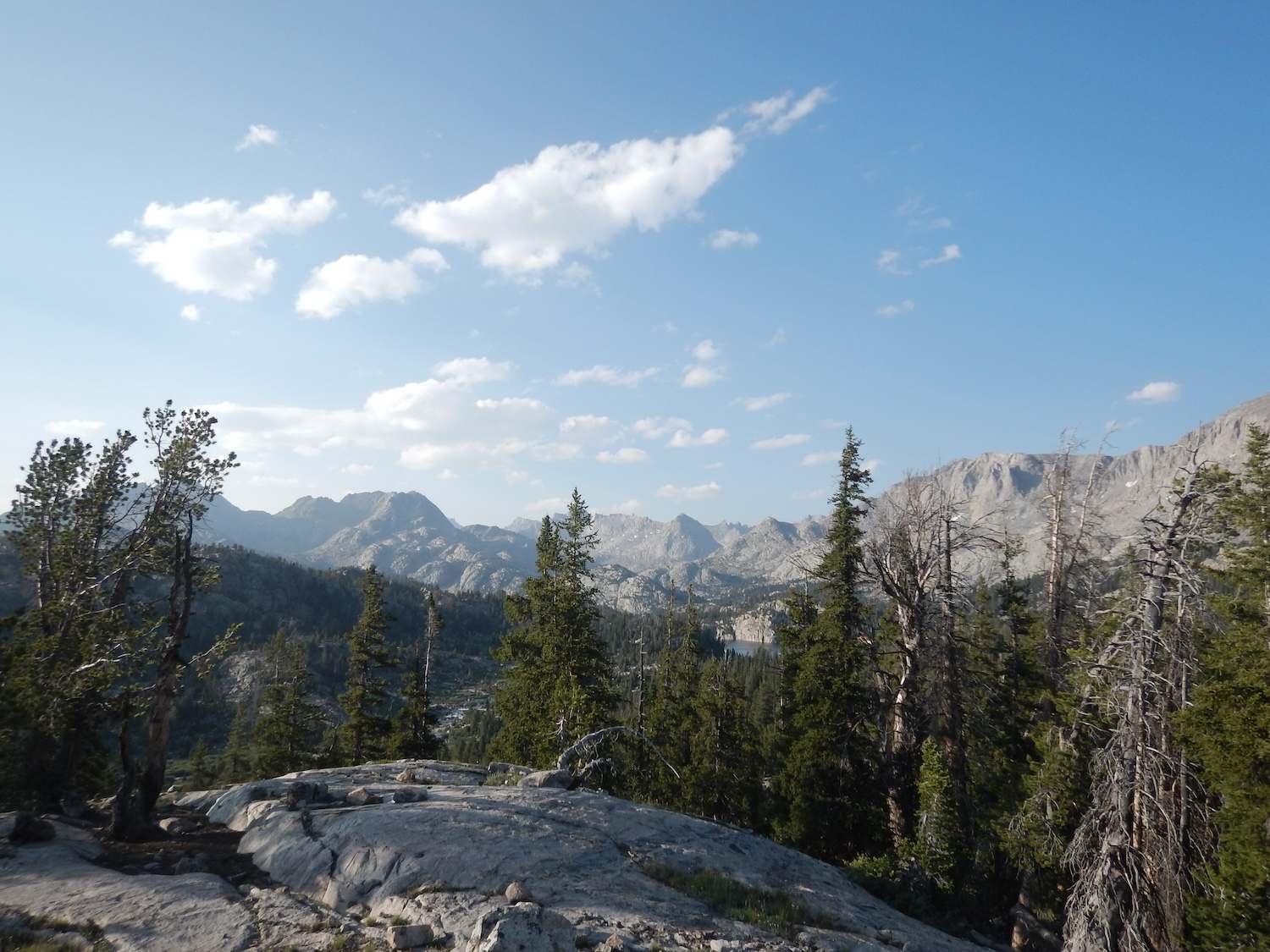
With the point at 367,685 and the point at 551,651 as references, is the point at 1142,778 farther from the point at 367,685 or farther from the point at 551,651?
the point at 367,685

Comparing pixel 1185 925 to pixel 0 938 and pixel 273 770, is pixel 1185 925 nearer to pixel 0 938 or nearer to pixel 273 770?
pixel 0 938

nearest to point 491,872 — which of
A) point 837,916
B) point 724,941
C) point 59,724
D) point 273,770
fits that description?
point 724,941

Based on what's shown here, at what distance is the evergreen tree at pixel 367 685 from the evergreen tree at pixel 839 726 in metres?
23.7

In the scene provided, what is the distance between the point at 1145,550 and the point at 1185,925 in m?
8.44

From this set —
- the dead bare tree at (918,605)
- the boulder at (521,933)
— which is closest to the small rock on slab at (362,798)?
the boulder at (521,933)

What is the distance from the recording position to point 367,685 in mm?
37188

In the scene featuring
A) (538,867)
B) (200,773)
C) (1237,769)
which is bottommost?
(200,773)

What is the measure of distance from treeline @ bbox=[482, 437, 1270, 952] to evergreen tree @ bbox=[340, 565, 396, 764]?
26.3 ft

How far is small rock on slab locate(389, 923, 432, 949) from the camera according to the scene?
937 centimetres

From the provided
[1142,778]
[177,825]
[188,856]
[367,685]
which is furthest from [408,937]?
[367,685]

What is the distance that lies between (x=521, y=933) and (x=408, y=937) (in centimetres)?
232

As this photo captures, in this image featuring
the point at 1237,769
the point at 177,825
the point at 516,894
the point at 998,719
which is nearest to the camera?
the point at 516,894

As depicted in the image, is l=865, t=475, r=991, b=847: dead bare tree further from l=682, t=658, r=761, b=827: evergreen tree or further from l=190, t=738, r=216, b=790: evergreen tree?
l=190, t=738, r=216, b=790: evergreen tree

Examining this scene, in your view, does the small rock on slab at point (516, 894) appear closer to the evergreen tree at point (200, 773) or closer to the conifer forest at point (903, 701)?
the conifer forest at point (903, 701)
